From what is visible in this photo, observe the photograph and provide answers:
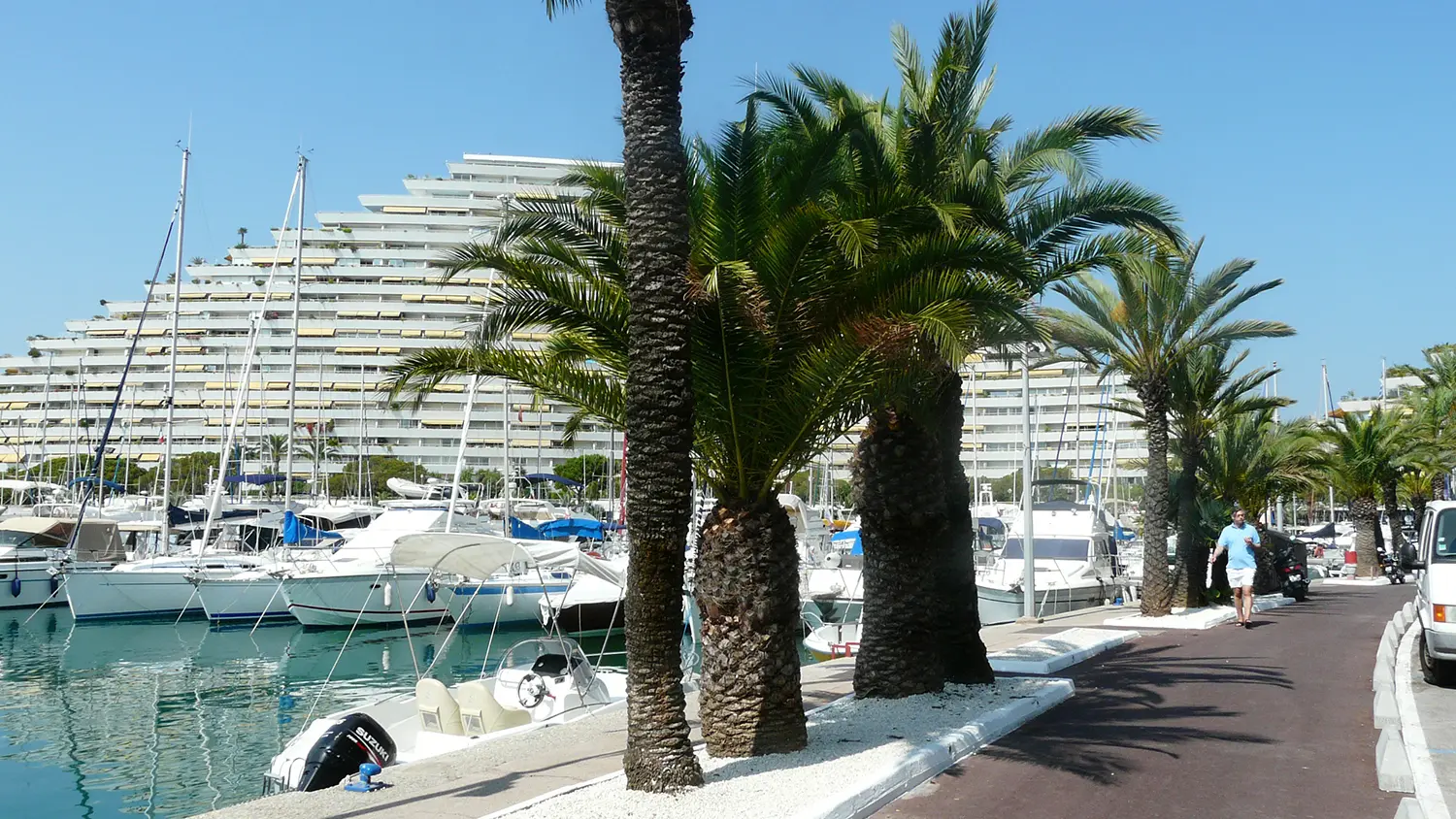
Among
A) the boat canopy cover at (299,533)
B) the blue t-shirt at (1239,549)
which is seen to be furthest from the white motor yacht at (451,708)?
the boat canopy cover at (299,533)

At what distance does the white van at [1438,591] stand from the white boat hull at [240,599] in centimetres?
3013

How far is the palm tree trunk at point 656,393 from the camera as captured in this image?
8.57 metres

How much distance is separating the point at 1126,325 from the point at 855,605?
10.3m

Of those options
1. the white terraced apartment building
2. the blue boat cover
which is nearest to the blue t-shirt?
the blue boat cover

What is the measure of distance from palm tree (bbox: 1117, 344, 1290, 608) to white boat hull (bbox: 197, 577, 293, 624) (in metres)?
25.1

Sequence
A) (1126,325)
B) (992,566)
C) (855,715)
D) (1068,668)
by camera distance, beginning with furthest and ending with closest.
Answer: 1. (992,566)
2. (1126,325)
3. (1068,668)
4. (855,715)

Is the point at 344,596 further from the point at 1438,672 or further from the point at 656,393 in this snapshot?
the point at 1438,672

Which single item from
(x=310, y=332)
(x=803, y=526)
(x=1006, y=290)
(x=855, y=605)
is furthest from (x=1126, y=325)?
(x=310, y=332)

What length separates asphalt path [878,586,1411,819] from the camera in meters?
8.23

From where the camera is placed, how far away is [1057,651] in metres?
16.6

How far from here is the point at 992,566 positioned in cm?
3152

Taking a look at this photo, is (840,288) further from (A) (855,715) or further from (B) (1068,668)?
(B) (1068,668)

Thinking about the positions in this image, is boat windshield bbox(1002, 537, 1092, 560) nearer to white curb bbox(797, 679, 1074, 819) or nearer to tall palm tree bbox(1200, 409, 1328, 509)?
tall palm tree bbox(1200, 409, 1328, 509)

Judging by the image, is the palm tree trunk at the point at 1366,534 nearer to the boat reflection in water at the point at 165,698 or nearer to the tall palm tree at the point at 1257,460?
the tall palm tree at the point at 1257,460
